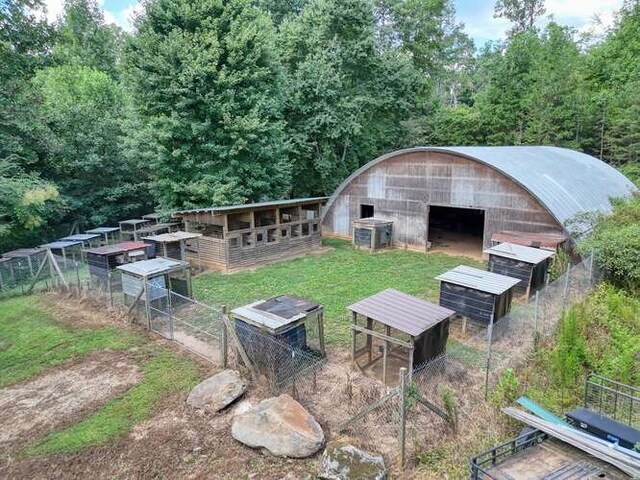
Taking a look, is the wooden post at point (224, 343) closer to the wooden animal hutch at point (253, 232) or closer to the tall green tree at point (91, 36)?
the wooden animal hutch at point (253, 232)

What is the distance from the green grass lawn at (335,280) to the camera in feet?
35.7

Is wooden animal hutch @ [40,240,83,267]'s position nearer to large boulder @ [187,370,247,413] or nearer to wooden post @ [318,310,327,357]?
large boulder @ [187,370,247,413]

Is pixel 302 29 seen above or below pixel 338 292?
above

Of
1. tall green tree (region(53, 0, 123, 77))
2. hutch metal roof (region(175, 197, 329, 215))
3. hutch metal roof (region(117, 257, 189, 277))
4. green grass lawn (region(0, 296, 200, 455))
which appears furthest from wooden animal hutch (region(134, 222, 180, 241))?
tall green tree (region(53, 0, 123, 77))

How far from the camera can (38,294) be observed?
485 inches

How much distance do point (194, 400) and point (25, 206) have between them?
11.2m

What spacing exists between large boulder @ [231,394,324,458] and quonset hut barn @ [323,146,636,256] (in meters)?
11.6

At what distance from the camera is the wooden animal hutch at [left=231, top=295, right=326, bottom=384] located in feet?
21.6

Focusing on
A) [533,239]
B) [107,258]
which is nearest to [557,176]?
[533,239]

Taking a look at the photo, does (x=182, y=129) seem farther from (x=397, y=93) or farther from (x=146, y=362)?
(x=397, y=93)

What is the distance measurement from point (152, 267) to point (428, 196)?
11.5 metres

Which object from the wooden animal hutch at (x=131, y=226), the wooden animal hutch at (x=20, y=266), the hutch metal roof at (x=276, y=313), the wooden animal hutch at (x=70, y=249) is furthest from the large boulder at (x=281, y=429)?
the wooden animal hutch at (x=131, y=226)

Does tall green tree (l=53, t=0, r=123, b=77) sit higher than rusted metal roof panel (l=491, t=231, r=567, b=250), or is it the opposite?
tall green tree (l=53, t=0, r=123, b=77)

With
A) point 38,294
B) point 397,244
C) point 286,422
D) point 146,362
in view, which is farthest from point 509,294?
point 38,294
